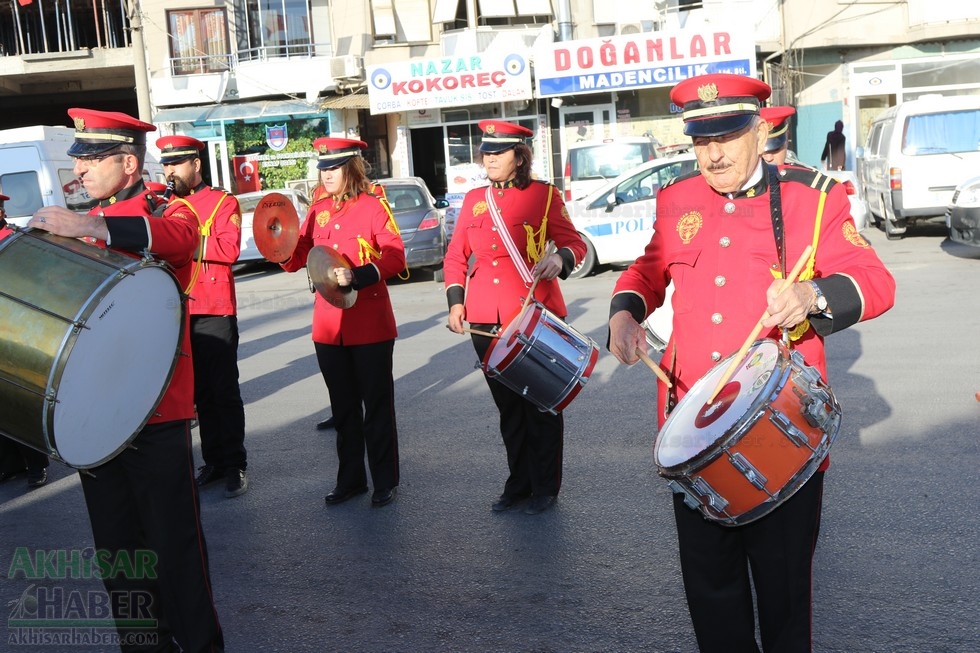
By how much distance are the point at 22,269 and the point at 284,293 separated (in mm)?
13472

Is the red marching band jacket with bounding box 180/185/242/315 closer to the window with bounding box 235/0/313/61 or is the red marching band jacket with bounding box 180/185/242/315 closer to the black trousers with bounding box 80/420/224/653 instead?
the black trousers with bounding box 80/420/224/653

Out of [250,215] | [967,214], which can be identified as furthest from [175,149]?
[250,215]

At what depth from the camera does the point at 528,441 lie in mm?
5684

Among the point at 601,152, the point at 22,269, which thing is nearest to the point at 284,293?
the point at 601,152

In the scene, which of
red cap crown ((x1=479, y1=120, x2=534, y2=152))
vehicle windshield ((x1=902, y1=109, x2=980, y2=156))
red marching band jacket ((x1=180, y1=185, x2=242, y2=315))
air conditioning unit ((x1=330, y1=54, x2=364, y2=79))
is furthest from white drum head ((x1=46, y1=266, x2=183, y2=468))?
air conditioning unit ((x1=330, y1=54, x2=364, y2=79))

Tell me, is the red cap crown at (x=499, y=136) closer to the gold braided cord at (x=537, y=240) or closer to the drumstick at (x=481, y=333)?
the gold braided cord at (x=537, y=240)

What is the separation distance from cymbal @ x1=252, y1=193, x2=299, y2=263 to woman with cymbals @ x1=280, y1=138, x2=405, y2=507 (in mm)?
138

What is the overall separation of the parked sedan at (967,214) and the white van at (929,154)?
2.09 metres

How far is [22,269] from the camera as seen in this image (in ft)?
10.5

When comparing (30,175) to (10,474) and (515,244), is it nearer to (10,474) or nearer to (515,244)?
(10,474)

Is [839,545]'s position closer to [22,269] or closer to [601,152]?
[22,269]

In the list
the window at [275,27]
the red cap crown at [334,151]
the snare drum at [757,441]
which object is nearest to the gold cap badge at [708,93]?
the snare drum at [757,441]

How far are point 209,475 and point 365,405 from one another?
1.35 meters

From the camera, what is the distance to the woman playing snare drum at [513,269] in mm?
5598
